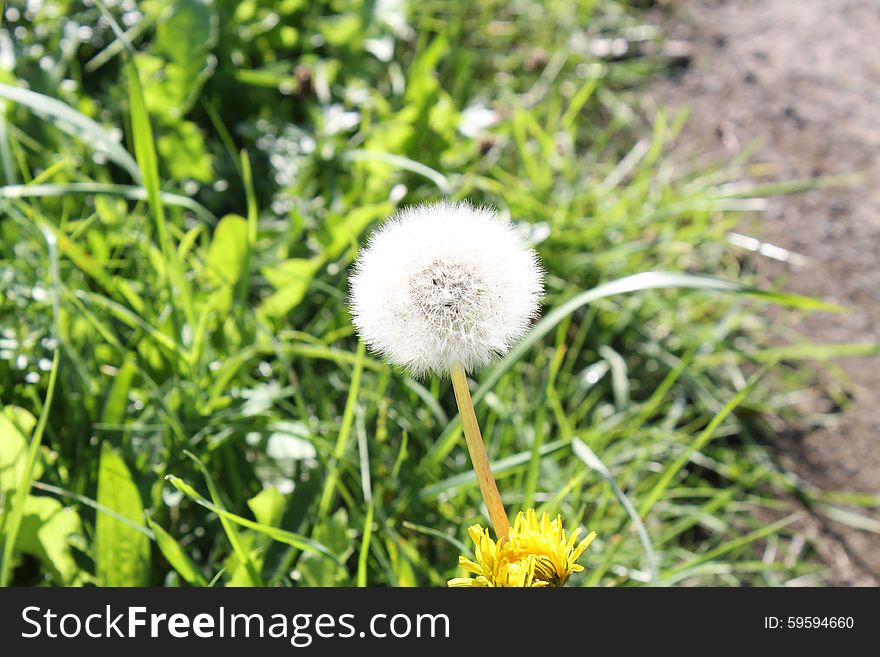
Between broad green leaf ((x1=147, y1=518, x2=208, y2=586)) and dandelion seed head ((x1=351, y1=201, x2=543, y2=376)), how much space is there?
572 millimetres

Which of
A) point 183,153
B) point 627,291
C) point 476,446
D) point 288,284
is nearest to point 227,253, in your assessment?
point 288,284

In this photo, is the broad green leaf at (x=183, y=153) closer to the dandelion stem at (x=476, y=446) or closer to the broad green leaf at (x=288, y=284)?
the broad green leaf at (x=288, y=284)

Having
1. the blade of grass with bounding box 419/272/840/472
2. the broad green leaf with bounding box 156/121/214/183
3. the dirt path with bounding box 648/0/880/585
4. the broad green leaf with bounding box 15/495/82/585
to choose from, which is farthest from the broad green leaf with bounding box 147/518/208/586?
the dirt path with bounding box 648/0/880/585

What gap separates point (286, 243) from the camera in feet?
7.58

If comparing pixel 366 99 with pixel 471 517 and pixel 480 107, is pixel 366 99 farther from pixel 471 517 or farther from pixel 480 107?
pixel 471 517

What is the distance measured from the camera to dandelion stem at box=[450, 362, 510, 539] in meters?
1.12

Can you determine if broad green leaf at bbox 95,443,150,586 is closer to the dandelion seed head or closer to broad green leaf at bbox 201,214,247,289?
broad green leaf at bbox 201,214,247,289

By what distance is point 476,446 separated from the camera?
1.14 metres

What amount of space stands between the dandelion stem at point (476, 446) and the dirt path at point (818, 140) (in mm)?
1558

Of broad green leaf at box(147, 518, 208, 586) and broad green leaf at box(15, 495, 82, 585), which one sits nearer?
broad green leaf at box(147, 518, 208, 586)

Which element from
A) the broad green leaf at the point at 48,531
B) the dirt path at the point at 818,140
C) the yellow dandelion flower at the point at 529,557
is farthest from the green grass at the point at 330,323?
the yellow dandelion flower at the point at 529,557

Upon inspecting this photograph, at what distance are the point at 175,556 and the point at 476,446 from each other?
2.29 feet
